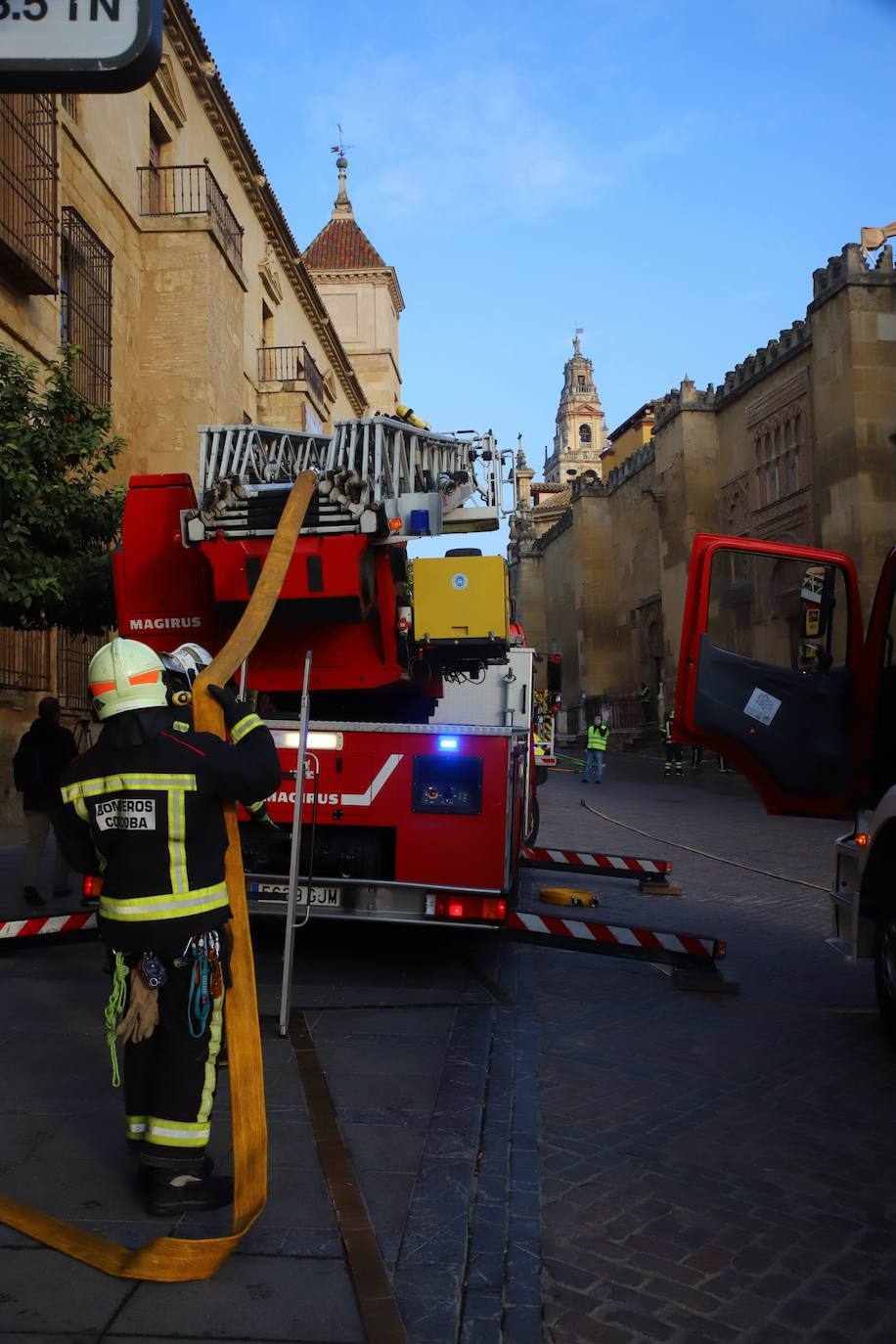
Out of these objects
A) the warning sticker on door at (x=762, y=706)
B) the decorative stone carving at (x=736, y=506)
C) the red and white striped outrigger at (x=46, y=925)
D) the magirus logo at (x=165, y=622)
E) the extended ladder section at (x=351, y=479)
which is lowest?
the red and white striped outrigger at (x=46, y=925)

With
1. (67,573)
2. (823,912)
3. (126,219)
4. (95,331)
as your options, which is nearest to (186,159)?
(126,219)

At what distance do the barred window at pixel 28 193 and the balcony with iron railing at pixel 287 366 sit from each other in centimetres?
1321

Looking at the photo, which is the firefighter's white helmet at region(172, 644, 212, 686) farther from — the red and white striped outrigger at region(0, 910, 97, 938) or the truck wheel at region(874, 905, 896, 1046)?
the truck wheel at region(874, 905, 896, 1046)

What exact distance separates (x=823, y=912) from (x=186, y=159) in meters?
19.9

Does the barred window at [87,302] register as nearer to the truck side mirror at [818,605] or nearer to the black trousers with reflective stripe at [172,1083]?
the truck side mirror at [818,605]

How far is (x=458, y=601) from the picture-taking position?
25.9ft

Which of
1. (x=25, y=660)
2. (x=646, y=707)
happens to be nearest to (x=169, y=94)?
(x=25, y=660)

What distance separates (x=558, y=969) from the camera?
8461 millimetres

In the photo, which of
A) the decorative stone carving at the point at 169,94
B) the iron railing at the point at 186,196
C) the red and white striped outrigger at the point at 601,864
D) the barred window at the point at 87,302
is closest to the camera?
the red and white striped outrigger at the point at 601,864

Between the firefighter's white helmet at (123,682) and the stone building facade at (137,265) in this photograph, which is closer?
the firefighter's white helmet at (123,682)

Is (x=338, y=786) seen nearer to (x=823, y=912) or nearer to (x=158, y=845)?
(x=158, y=845)

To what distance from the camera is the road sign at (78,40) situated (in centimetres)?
262

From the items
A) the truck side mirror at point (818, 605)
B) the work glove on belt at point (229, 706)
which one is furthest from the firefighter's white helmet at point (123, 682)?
the truck side mirror at point (818, 605)

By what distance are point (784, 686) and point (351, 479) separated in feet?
9.26
